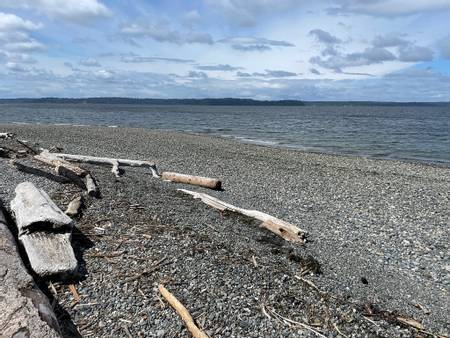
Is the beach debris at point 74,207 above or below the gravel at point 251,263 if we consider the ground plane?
above

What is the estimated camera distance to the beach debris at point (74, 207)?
28.3 feet

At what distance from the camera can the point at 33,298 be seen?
4.82 metres

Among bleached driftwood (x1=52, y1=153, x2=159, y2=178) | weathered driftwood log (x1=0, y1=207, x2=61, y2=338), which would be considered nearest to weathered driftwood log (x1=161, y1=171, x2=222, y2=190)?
bleached driftwood (x1=52, y1=153, x2=159, y2=178)

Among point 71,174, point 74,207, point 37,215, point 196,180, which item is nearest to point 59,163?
point 71,174

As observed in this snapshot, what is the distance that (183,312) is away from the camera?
5.71 metres

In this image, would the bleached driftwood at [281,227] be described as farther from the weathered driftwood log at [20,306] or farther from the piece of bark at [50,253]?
the weathered driftwood log at [20,306]

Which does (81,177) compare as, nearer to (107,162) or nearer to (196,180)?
(196,180)

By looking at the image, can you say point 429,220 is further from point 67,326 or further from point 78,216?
point 67,326

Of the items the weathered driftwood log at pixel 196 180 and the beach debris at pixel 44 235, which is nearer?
the beach debris at pixel 44 235

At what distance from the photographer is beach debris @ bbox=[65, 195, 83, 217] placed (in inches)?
340

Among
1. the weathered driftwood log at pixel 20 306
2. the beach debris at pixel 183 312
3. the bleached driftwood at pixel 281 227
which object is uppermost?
the weathered driftwood log at pixel 20 306

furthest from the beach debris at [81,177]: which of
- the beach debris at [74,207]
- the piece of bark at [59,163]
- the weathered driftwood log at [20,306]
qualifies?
the weathered driftwood log at [20,306]

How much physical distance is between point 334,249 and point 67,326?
257 inches

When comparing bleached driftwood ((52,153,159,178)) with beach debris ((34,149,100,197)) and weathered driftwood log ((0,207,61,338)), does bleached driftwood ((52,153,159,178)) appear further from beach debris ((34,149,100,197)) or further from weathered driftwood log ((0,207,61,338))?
weathered driftwood log ((0,207,61,338))
